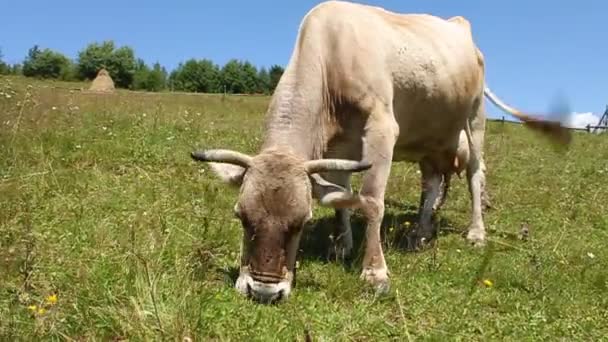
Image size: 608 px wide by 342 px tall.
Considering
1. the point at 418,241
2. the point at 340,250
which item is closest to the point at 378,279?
the point at 340,250

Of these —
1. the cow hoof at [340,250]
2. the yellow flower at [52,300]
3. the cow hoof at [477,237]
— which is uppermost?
the yellow flower at [52,300]

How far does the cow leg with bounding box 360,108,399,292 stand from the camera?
6262 mm

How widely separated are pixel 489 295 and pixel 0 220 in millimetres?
4117

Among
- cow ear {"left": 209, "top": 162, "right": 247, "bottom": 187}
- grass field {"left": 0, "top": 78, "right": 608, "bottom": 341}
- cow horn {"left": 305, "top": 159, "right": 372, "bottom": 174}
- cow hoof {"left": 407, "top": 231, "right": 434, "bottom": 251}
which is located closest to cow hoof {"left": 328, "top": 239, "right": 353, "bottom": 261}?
grass field {"left": 0, "top": 78, "right": 608, "bottom": 341}

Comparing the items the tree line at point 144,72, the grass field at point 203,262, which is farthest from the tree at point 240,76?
the grass field at point 203,262

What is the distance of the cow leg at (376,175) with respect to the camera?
6.26m

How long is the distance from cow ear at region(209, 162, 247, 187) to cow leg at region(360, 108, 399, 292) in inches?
45.6

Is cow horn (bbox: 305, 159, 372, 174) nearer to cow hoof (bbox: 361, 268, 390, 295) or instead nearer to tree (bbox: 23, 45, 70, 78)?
cow hoof (bbox: 361, 268, 390, 295)

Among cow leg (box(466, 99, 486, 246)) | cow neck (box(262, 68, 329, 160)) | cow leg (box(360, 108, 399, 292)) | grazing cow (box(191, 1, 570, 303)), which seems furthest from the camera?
cow leg (box(466, 99, 486, 246))

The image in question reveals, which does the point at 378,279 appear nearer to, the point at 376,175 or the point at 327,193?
the point at 327,193

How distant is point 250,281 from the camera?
5.19 m

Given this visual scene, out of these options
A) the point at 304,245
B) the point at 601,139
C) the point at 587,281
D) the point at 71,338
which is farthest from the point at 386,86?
the point at 601,139

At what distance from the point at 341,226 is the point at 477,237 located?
6.71 ft

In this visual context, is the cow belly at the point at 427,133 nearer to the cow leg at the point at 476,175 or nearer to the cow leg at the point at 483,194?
the cow leg at the point at 476,175
